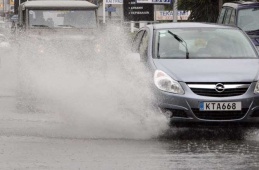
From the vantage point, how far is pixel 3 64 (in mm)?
29000

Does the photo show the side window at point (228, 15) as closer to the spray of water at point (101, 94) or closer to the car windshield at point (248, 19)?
the car windshield at point (248, 19)

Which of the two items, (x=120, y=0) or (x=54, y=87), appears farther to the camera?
(x=120, y=0)

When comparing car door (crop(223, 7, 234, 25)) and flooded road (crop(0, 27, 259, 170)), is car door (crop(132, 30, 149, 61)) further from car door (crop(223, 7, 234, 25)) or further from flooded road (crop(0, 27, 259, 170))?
car door (crop(223, 7, 234, 25))

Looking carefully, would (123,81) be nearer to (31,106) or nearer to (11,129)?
(11,129)

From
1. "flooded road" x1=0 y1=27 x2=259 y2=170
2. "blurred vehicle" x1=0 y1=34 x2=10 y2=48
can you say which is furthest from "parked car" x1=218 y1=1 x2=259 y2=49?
"blurred vehicle" x1=0 y1=34 x2=10 y2=48

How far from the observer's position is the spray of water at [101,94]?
11102 millimetres

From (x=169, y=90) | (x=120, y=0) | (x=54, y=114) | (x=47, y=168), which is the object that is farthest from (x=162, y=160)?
(x=120, y=0)

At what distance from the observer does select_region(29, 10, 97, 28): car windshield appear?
2309cm

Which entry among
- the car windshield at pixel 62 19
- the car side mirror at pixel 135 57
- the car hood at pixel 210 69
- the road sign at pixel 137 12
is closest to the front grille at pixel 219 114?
the car hood at pixel 210 69

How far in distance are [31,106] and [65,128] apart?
346cm

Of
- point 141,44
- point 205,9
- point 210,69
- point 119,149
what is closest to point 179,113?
point 210,69

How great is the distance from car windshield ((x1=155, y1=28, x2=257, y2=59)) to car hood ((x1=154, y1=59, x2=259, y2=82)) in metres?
0.32

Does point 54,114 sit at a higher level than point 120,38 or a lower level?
lower

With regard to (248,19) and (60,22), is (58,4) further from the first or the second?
(248,19)
